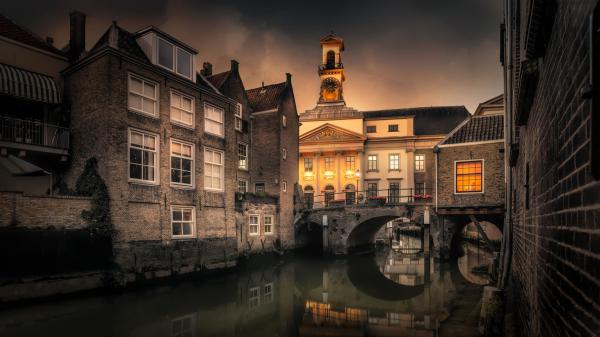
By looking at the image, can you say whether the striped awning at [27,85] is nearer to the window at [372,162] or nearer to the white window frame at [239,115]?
the white window frame at [239,115]

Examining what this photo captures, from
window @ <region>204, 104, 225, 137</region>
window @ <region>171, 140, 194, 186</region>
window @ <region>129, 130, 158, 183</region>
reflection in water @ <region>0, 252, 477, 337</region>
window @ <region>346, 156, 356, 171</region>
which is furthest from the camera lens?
window @ <region>346, 156, 356, 171</region>

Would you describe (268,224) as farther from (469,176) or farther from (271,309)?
(271,309)

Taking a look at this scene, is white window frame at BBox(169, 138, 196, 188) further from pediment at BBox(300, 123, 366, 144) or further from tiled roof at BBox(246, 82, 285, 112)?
pediment at BBox(300, 123, 366, 144)

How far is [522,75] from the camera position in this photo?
4.92m

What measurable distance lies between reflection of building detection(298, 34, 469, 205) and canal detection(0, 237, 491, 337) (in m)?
26.2

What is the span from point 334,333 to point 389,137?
39018 mm

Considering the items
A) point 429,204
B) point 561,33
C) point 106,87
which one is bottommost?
point 429,204

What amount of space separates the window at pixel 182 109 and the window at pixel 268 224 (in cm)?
962

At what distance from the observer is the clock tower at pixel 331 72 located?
54.4m

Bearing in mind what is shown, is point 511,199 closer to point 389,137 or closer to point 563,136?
point 563,136

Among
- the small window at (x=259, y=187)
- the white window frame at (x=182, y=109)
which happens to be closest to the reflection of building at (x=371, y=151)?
the small window at (x=259, y=187)

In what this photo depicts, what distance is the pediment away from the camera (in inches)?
1925

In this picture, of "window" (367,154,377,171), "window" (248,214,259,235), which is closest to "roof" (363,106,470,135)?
"window" (367,154,377,171)

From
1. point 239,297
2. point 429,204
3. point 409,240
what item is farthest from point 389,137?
point 239,297
